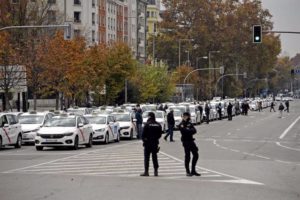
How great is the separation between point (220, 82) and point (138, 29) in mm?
17833

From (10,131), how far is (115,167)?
1127 cm

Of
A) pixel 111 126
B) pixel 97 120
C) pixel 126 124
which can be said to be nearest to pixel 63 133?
pixel 97 120

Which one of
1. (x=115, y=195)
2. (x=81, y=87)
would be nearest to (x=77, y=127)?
(x=115, y=195)

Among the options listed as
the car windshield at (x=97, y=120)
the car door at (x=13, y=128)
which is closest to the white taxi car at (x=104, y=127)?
the car windshield at (x=97, y=120)

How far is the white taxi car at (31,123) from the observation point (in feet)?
123

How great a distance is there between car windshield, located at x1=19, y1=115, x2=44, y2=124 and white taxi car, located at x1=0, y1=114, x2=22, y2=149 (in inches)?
129

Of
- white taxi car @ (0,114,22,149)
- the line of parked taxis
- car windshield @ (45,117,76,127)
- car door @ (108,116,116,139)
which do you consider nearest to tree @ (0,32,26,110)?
the line of parked taxis

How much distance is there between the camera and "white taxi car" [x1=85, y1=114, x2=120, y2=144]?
38.0 metres

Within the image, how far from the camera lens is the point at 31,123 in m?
38.4

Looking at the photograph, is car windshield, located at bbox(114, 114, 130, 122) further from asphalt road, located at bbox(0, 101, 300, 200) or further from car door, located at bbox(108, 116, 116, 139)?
asphalt road, located at bbox(0, 101, 300, 200)

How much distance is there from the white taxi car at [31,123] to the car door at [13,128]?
224 cm

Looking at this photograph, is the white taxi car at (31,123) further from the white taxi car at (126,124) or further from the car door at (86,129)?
the white taxi car at (126,124)

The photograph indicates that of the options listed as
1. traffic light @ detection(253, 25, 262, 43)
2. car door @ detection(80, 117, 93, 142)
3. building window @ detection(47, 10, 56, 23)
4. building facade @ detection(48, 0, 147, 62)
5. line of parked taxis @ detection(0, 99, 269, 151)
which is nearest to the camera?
line of parked taxis @ detection(0, 99, 269, 151)

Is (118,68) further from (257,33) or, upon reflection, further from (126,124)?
(257,33)
